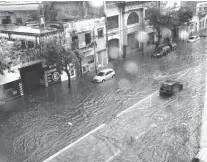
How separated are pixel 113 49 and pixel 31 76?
52.7 ft

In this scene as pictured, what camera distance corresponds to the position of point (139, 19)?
46.0 m

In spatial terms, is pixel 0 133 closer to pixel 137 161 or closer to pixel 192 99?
pixel 137 161

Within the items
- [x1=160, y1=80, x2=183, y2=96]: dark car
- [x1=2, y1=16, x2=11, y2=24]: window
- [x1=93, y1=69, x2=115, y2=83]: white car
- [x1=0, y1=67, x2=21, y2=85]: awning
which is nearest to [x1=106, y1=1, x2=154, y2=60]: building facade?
[x1=93, y1=69, x2=115, y2=83]: white car

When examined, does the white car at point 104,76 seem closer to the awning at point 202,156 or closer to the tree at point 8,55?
the tree at point 8,55

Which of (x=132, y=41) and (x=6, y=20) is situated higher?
(x=6, y=20)

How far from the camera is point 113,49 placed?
42125mm

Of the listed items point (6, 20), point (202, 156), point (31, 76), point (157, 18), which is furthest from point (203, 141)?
point (6, 20)

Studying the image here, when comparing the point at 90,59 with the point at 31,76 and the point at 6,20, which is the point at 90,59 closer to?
the point at 31,76

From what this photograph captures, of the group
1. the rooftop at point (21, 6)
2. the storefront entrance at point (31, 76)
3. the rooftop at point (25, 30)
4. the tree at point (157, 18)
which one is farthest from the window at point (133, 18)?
the storefront entrance at point (31, 76)

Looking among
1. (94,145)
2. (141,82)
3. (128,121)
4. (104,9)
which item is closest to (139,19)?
Answer: (104,9)

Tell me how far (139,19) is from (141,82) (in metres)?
19.0

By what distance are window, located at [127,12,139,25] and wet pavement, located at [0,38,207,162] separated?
9264mm

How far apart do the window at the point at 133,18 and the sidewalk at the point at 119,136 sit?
74.7 feet

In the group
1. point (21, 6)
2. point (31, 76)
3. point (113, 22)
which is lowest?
point (31, 76)
